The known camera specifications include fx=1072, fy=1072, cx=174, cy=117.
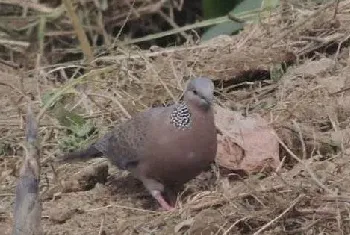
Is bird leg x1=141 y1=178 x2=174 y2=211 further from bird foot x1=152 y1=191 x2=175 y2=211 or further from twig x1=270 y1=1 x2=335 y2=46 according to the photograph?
twig x1=270 y1=1 x2=335 y2=46

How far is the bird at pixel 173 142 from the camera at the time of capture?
11.8ft

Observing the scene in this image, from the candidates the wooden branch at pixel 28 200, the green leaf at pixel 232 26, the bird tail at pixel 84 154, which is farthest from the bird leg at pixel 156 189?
the green leaf at pixel 232 26

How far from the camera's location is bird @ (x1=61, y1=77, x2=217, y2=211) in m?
3.60

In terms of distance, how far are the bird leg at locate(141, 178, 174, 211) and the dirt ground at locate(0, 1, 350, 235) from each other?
0.16 feet

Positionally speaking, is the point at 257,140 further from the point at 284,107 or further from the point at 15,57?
the point at 15,57

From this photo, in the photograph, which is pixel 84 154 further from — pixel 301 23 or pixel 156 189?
pixel 301 23

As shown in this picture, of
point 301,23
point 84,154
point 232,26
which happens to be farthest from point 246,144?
point 232,26

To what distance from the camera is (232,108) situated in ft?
15.1

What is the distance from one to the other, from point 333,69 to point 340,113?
490 millimetres

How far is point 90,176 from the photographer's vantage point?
4098 mm

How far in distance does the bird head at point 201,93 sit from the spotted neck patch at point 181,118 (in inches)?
1.6

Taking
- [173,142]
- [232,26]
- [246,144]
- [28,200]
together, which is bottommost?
[232,26]

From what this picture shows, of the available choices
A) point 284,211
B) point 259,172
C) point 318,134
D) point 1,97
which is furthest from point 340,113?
point 1,97

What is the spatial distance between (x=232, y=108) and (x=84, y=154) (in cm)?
80
